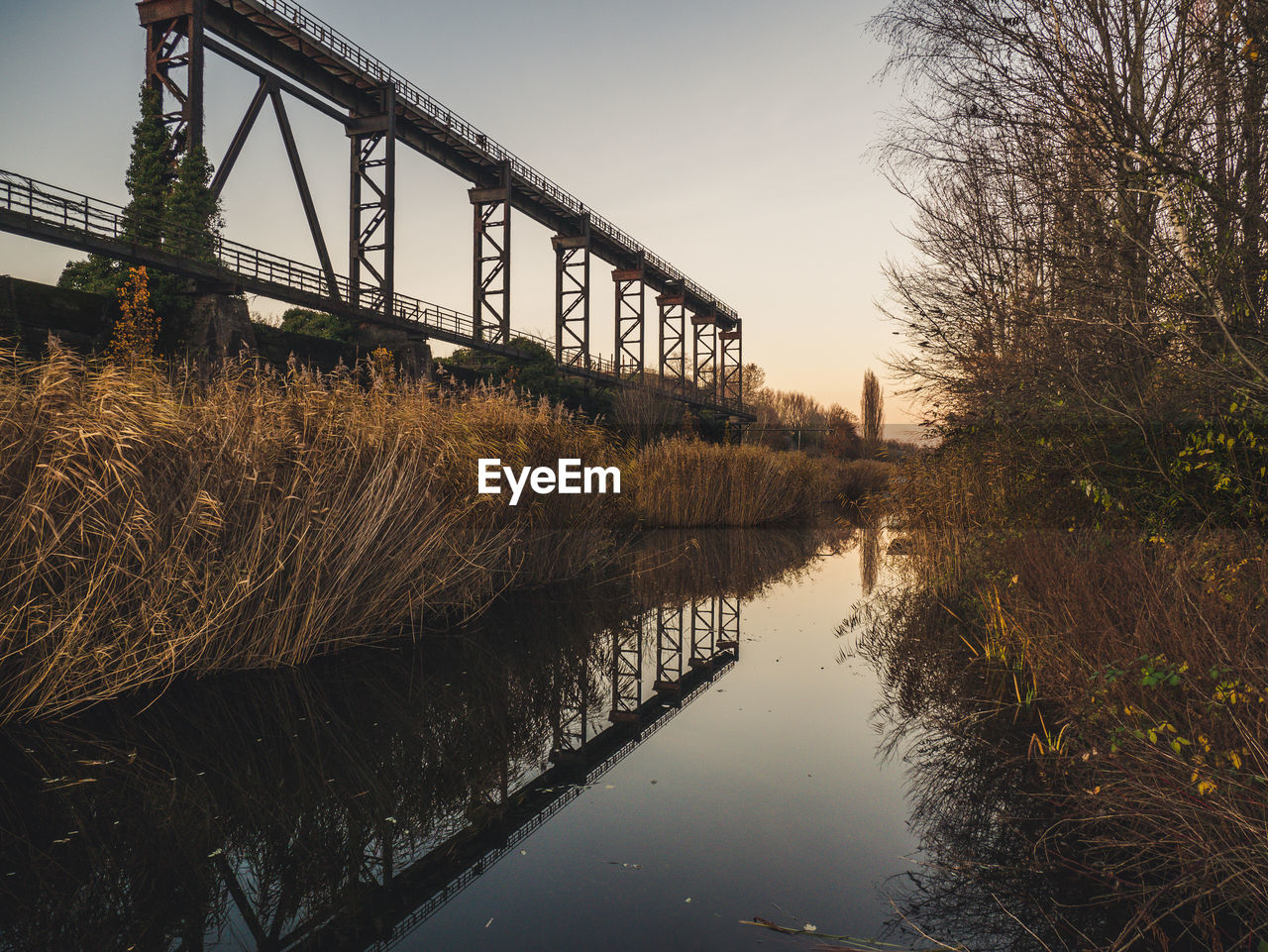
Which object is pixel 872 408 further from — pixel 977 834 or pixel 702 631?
pixel 977 834

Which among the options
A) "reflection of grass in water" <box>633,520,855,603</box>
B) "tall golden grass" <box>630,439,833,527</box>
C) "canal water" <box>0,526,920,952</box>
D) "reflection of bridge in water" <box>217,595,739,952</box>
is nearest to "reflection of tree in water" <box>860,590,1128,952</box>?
"canal water" <box>0,526,920,952</box>

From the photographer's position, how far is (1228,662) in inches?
111

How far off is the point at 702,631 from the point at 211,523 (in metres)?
3.94

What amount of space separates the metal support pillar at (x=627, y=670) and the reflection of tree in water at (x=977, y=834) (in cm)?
145

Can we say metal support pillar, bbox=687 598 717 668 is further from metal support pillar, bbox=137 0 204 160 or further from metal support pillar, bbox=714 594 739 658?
metal support pillar, bbox=137 0 204 160

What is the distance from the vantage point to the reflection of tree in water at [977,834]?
7.81 feet

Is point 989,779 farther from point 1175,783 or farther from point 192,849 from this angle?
point 192,849

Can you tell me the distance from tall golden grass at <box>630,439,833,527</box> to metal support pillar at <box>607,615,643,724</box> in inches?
233

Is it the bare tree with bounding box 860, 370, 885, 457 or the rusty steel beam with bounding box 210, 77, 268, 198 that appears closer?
the rusty steel beam with bounding box 210, 77, 268, 198

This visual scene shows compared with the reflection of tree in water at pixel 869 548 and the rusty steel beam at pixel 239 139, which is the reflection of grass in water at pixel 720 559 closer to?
the reflection of tree in water at pixel 869 548

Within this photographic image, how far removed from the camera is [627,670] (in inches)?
220

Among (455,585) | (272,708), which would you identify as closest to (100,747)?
(272,708)

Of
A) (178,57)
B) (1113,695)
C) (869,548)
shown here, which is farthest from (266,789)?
(178,57)

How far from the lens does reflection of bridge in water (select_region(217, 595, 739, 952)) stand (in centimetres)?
239
